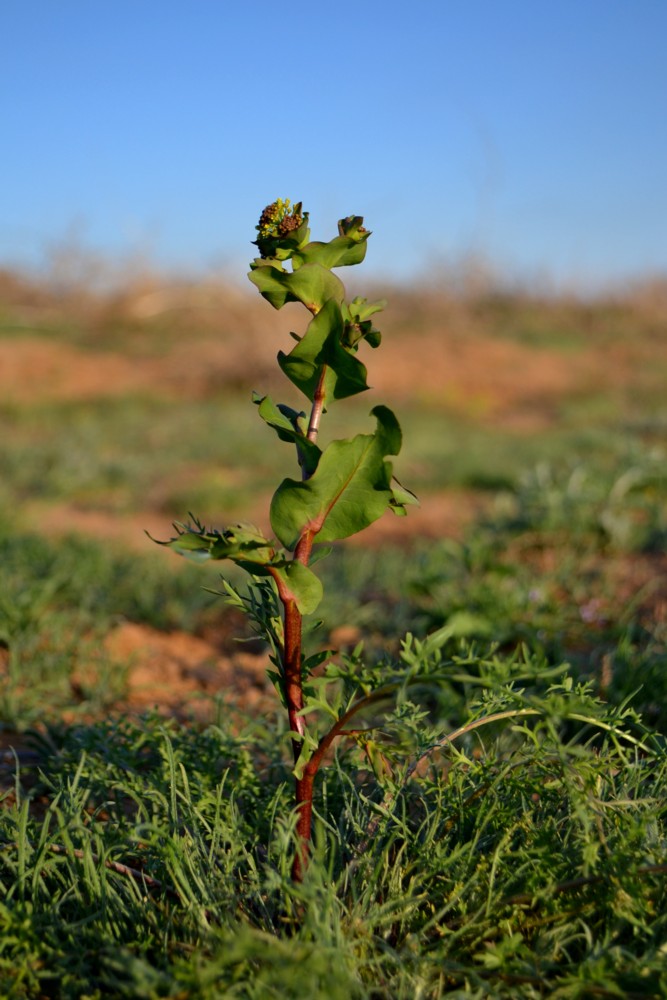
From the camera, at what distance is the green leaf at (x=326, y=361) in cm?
125

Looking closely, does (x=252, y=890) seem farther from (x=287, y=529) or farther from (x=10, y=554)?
(x=10, y=554)

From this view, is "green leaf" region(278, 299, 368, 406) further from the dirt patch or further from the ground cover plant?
the dirt patch

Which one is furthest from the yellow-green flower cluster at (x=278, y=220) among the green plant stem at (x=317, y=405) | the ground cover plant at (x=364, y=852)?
the ground cover plant at (x=364, y=852)

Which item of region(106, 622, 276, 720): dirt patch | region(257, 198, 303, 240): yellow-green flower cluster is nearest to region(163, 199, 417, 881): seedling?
region(257, 198, 303, 240): yellow-green flower cluster

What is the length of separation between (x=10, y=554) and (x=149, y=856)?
229 centimetres

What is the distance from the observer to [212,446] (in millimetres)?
7582

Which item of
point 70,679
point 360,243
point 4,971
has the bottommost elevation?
point 70,679

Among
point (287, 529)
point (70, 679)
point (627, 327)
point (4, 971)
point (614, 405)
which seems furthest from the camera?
point (627, 327)

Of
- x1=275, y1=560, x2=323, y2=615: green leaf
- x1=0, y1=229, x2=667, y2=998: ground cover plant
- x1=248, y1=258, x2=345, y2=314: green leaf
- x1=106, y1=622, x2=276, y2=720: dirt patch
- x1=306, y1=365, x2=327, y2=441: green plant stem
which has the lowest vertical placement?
x1=106, y1=622, x2=276, y2=720: dirt patch

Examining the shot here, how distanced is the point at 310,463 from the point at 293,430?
7 centimetres

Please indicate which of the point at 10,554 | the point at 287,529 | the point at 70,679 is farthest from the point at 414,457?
the point at 287,529

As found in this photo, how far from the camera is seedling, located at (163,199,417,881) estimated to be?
1.24 metres

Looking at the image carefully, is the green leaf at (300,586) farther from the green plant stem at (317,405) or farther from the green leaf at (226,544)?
the green plant stem at (317,405)

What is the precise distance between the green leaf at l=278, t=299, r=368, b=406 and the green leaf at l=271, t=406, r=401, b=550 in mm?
75
